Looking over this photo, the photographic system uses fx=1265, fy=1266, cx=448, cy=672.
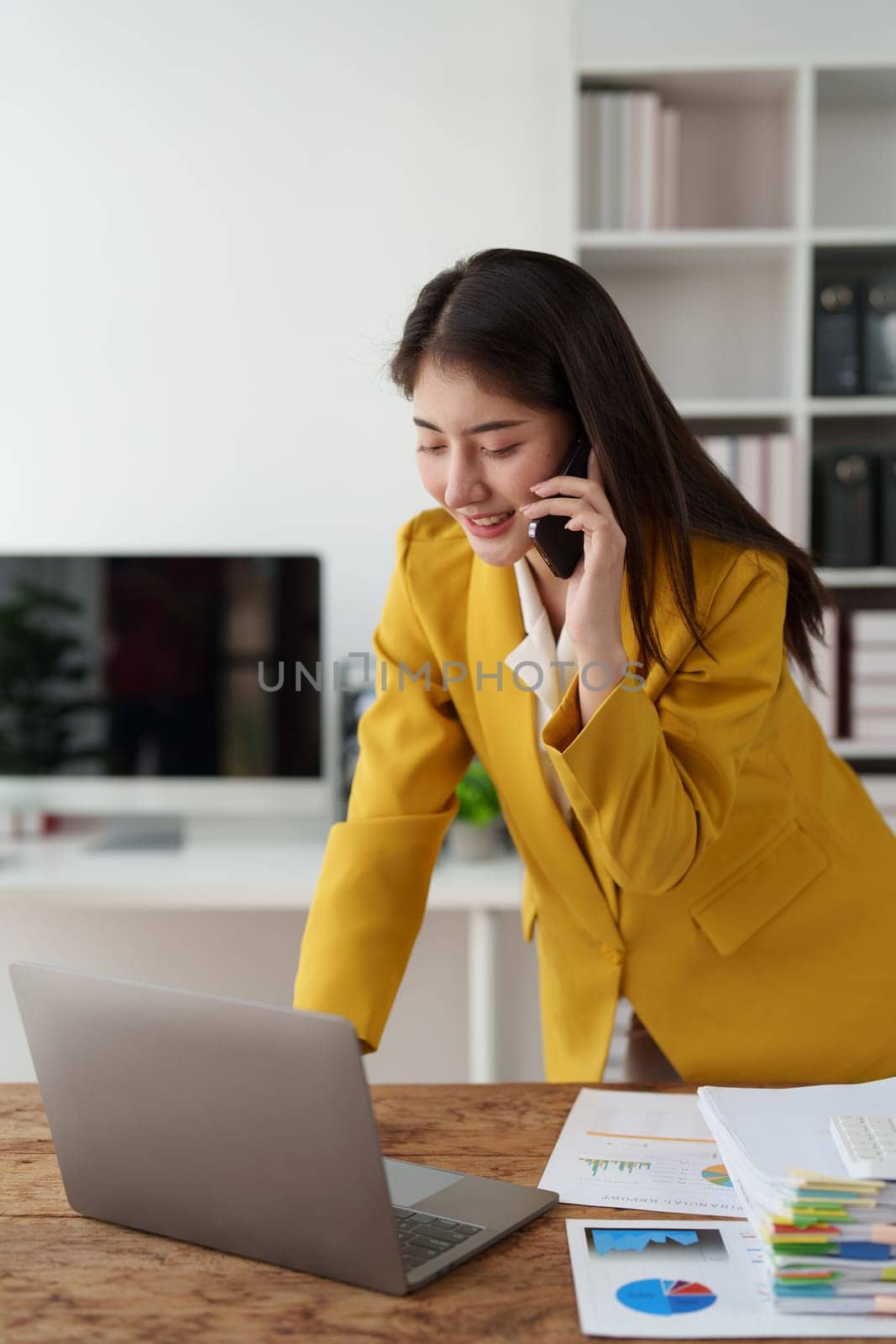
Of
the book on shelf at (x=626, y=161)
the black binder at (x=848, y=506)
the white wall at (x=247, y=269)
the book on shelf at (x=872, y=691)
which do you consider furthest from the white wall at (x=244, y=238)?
the book on shelf at (x=872, y=691)

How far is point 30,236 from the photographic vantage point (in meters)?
2.96

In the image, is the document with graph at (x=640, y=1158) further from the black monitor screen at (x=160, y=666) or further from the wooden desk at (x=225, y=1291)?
the black monitor screen at (x=160, y=666)

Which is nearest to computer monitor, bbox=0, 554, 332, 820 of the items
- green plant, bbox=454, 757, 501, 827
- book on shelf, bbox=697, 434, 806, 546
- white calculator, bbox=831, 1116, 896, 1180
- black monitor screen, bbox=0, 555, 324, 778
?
black monitor screen, bbox=0, 555, 324, 778

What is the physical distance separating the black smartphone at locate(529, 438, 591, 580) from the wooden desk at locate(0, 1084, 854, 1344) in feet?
1.80

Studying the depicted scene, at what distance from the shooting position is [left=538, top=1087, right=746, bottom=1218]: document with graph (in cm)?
100

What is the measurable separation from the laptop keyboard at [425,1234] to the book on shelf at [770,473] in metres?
1.93

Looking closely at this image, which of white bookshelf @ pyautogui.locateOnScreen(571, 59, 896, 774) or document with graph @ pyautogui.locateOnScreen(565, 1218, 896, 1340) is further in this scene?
white bookshelf @ pyautogui.locateOnScreen(571, 59, 896, 774)

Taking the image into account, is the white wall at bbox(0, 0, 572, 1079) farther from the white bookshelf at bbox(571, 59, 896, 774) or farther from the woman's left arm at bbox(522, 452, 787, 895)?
the woman's left arm at bbox(522, 452, 787, 895)

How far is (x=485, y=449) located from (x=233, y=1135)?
2.18ft

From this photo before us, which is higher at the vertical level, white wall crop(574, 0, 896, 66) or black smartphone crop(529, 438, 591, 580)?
white wall crop(574, 0, 896, 66)

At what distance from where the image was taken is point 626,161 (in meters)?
2.63

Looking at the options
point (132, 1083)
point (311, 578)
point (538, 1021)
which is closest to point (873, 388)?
point (311, 578)

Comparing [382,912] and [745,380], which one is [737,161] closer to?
[745,380]

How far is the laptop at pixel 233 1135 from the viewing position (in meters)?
0.83
